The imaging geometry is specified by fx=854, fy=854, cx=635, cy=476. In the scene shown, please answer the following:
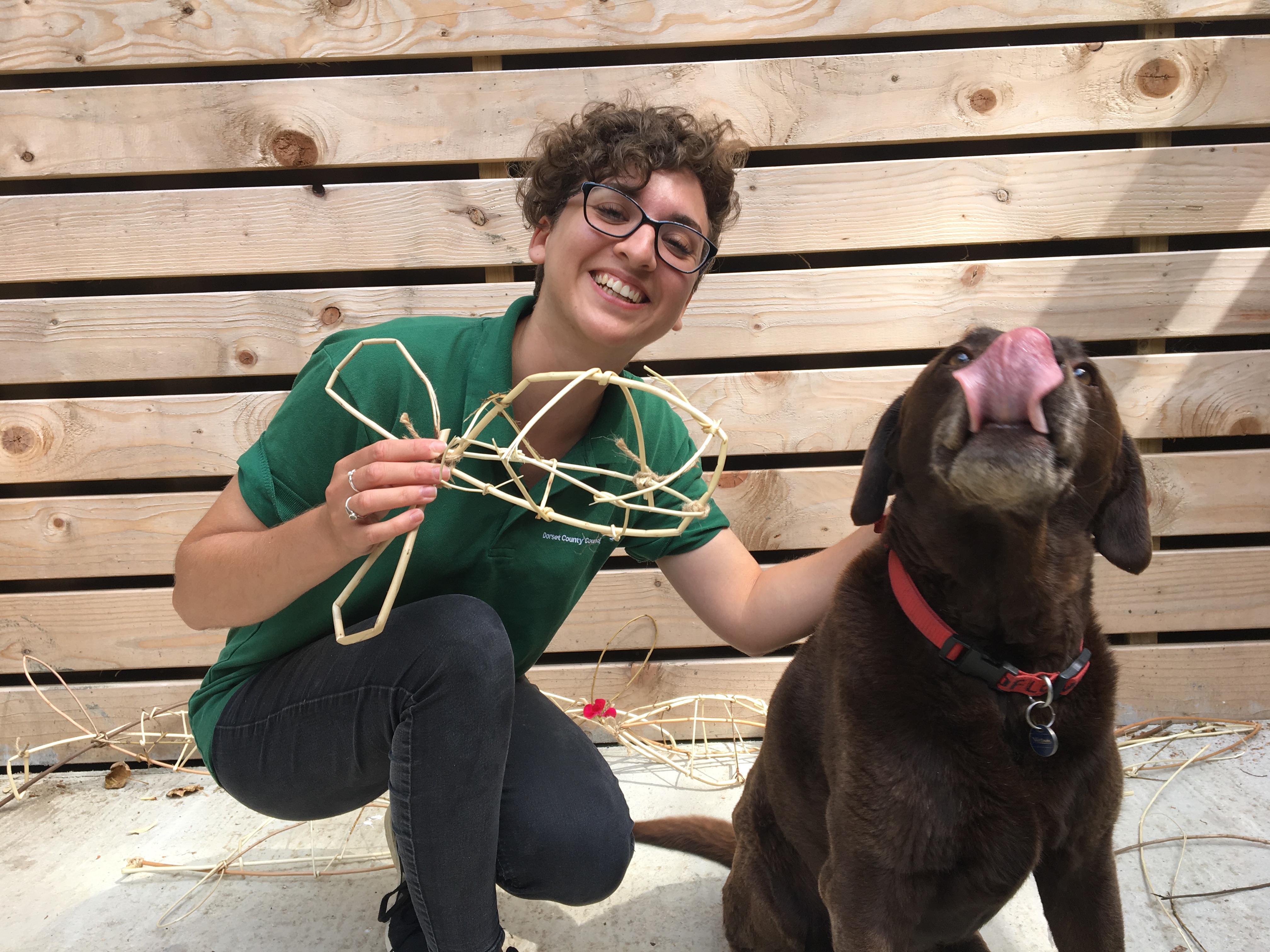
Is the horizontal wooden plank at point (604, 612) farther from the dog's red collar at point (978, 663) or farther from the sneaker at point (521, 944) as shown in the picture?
the dog's red collar at point (978, 663)

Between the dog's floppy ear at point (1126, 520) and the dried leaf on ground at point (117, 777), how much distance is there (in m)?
2.80

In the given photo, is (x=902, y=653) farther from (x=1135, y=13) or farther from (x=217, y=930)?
(x=1135, y=13)

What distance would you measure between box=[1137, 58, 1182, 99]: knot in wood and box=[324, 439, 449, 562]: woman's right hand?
2541 mm

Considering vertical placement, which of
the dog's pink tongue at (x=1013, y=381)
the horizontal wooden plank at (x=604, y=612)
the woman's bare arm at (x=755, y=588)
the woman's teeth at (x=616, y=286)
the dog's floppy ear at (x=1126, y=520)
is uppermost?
the woman's teeth at (x=616, y=286)

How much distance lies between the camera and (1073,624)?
4.69 feet

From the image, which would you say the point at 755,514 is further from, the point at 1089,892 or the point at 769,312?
the point at 1089,892

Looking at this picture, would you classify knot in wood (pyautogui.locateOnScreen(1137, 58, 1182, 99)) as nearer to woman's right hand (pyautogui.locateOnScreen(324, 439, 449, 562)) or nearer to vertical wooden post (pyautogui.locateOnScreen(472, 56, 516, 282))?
vertical wooden post (pyautogui.locateOnScreen(472, 56, 516, 282))

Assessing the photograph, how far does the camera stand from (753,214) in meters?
2.65

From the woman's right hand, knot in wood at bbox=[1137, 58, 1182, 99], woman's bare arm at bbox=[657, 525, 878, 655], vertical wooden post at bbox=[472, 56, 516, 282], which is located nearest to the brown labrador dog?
woman's bare arm at bbox=[657, 525, 878, 655]

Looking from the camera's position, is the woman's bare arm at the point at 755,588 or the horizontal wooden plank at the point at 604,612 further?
the horizontal wooden plank at the point at 604,612

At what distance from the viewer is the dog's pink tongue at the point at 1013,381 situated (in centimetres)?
122

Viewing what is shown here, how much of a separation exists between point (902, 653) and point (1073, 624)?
0.96ft

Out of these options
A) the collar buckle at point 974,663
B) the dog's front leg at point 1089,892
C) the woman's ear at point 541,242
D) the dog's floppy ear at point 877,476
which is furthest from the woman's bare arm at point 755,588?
the woman's ear at point 541,242

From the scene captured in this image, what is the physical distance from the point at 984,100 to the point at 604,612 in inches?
78.2
